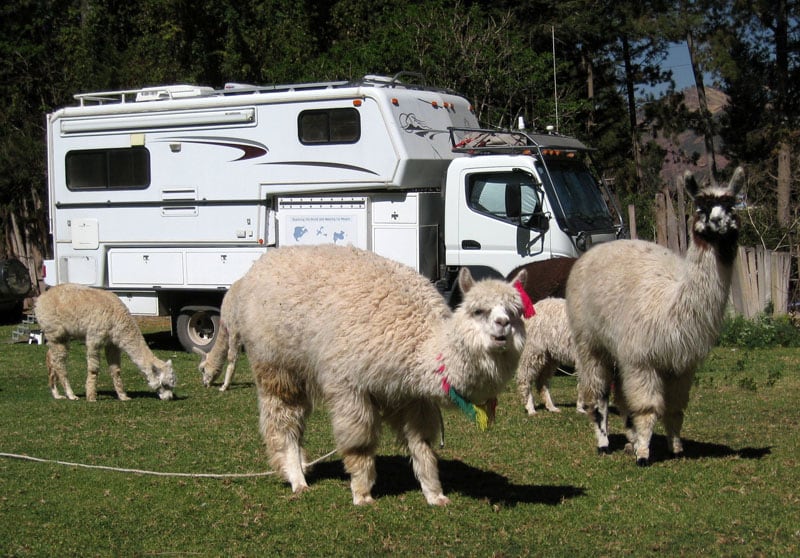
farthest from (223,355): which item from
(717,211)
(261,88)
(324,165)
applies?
(717,211)

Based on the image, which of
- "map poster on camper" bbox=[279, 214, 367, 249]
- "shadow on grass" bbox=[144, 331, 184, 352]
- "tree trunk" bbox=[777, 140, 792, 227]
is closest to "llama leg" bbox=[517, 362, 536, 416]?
"map poster on camper" bbox=[279, 214, 367, 249]

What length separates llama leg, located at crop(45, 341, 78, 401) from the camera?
12.4m

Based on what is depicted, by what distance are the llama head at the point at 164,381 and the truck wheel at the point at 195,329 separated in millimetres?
4571

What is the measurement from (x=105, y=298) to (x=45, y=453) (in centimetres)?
402

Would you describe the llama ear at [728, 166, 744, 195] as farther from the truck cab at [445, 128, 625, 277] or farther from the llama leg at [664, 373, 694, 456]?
the truck cab at [445, 128, 625, 277]

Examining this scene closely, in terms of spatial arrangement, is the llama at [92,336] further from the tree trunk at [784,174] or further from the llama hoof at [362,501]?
the tree trunk at [784,174]

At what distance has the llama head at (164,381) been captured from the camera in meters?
12.3

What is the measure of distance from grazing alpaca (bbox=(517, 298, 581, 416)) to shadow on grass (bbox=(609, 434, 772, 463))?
166 cm

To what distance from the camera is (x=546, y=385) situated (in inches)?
435

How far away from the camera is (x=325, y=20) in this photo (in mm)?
31469

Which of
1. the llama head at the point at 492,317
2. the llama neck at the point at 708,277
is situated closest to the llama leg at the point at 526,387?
the llama neck at the point at 708,277

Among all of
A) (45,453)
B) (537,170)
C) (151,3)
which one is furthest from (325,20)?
(45,453)

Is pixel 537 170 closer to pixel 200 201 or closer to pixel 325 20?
pixel 200 201

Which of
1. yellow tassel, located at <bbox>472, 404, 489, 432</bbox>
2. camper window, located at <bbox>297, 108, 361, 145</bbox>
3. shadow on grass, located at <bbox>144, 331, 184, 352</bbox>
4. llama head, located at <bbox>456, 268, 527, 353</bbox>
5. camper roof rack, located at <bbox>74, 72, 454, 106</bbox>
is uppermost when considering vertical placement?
camper roof rack, located at <bbox>74, 72, 454, 106</bbox>
